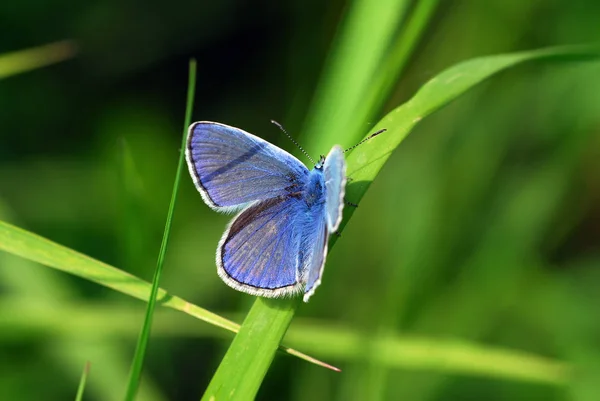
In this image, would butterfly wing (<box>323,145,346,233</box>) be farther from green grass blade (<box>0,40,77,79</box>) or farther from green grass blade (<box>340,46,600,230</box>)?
green grass blade (<box>0,40,77,79</box>)

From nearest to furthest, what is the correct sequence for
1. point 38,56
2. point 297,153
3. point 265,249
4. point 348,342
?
point 265,249 < point 348,342 < point 297,153 < point 38,56

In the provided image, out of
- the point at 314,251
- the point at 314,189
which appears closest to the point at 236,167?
the point at 314,189

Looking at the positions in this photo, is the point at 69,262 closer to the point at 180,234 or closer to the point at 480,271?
the point at 180,234

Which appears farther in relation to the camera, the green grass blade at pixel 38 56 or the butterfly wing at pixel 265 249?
the green grass blade at pixel 38 56

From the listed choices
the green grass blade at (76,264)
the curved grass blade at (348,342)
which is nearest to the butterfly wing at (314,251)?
the green grass blade at (76,264)

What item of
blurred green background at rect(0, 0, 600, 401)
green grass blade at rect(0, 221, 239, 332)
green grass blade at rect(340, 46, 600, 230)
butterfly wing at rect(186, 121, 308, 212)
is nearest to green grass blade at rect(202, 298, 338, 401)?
green grass blade at rect(0, 221, 239, 332)

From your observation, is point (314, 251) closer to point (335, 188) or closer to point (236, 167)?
point (335, 188)

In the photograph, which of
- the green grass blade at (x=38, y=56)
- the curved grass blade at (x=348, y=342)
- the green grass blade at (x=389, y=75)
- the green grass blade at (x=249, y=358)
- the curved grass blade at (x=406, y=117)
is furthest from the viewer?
the green grass blade at (x=38, y=56)

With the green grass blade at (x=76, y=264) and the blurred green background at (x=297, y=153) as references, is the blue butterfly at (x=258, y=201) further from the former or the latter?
the blurred green background at (x=297, y=153)

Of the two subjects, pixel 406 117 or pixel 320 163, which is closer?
pixel 406 117
